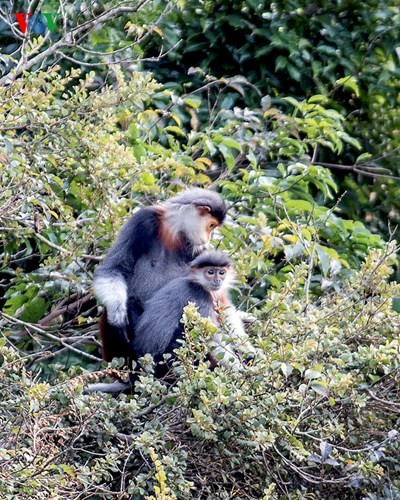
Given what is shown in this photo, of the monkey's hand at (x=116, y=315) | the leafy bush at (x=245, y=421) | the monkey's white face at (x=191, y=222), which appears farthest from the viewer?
the monkey's white face at (x=191, y=222)

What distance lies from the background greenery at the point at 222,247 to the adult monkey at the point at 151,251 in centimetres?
15

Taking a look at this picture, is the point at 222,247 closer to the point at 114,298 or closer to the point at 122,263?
the point at 122,263

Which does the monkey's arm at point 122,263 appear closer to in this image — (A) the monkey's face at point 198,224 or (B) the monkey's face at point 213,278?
(A) the monkey's face at point 198,224

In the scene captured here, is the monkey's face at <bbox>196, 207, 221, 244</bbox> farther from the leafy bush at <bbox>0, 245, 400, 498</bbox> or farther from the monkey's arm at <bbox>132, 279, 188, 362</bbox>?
the leafy bush at <bbox>0, 245, 400, 498</bbox>

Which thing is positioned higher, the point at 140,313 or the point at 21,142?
the point at 21,142

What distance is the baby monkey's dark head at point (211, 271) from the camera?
4225 millimetres

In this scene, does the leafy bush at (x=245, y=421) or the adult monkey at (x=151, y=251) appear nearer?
the leafy bush at (x=245, y=421)

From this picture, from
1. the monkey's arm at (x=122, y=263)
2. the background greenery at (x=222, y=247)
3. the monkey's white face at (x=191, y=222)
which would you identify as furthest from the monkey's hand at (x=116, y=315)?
the monkey's white face at (x=191, y=222)

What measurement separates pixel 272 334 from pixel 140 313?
0.90 meters

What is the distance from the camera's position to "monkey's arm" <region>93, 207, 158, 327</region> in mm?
4215

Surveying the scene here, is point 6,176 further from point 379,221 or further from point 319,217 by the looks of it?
point 379,221

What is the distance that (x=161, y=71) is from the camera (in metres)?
6.64

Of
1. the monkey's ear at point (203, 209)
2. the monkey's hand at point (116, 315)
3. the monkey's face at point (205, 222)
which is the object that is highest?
the monkey's ear at point (203, 209)

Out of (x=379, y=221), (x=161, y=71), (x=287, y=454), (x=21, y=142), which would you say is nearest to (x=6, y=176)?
(x=21, y=142)
